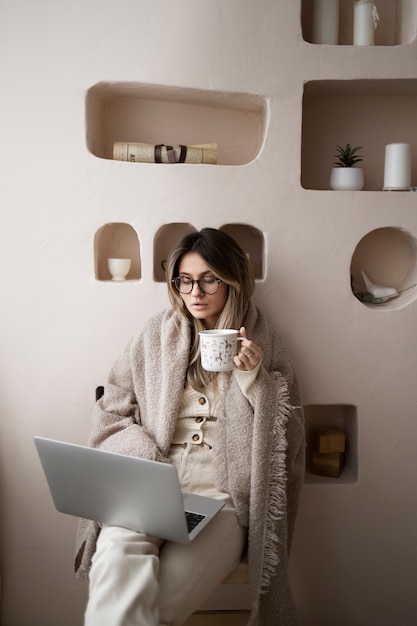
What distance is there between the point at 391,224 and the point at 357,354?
0.41m

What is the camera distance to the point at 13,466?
1825 mm

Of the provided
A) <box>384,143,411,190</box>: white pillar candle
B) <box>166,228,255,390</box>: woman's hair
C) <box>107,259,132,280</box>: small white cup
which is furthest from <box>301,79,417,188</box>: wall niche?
<box>107,259,132,280</box>: small white cup

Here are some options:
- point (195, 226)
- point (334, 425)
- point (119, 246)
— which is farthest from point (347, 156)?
point (334, 425)

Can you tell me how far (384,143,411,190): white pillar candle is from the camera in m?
1.83

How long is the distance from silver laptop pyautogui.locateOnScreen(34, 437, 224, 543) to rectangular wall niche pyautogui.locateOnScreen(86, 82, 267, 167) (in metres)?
1.03

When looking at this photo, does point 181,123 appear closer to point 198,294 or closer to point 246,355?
point 198,294

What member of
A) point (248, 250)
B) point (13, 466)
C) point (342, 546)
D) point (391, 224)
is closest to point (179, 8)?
point (248, 250)

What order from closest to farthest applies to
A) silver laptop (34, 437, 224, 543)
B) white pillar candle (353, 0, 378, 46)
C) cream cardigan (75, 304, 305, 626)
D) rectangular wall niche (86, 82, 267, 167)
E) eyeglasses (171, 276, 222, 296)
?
silver laptop (34, 437, 224, 543), cream cardigan (75, 304, 305, 626), eyeglasses (171, 276, 222, 296), white pillar candle (353, 0, 378, 46), rectangular wall niche (86, 82, 267, 167)

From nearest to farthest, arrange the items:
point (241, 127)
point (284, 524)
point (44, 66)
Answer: point (284, 524) → point (44, 66) → point (241, 127)

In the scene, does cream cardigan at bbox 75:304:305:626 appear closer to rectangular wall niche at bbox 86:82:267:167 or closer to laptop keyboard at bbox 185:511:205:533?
laptop keyboard at bbox 185:511:205:533

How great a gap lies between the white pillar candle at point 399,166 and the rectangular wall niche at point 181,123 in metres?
0.41

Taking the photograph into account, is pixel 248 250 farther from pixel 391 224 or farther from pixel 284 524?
pixel 284 524

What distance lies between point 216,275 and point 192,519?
2.10ft

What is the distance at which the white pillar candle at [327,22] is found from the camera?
5.96ft
